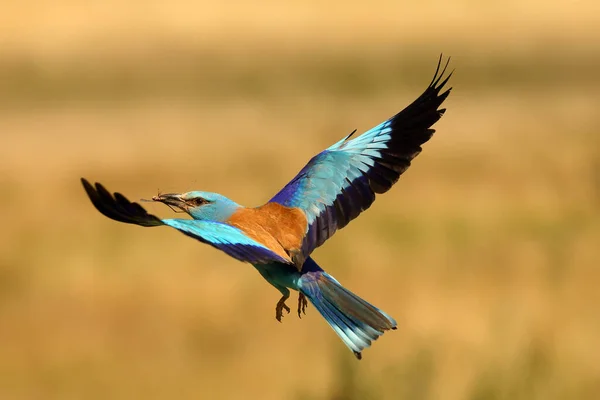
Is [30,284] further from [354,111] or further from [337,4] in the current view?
[337,4]

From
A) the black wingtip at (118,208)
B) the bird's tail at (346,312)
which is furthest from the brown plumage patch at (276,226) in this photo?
the black wingtip at (118,208)

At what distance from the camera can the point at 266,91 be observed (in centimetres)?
1366

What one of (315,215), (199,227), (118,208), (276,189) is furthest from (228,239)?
(276,189)

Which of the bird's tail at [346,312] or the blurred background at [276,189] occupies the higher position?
the blurred background at [276,189]

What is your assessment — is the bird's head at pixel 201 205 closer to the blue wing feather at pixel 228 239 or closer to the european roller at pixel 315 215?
the european roller at pixel 315 215

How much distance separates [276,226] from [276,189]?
17.9ft

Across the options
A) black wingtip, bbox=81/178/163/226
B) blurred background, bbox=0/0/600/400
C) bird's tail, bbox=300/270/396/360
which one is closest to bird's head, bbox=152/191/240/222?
bird's tail, bbox=300/270/396/360

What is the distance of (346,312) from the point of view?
13.4ft

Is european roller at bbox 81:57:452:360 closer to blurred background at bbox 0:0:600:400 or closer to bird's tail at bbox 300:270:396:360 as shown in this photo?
bird's tail at bbox 300:270:396:360

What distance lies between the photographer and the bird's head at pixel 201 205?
415cm

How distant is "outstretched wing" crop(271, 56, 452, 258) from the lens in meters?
4.35

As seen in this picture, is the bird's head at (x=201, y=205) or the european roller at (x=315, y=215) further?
the bird's head at (x=201, y=205)

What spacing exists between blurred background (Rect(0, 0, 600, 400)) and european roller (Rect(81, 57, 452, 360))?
179cm

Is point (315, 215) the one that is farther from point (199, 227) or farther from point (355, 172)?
point (199, 227)
